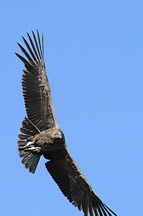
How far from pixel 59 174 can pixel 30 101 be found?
172 centimetres

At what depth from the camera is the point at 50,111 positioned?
63.6 feet

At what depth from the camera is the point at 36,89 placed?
770 inches

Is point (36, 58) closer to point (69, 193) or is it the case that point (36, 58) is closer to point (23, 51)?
point (23, 51)

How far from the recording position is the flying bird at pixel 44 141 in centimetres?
1897

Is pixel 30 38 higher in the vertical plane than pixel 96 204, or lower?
higher

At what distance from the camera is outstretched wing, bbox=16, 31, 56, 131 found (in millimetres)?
19328

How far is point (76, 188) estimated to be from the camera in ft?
65.8

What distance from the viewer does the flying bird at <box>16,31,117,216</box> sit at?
19.0m

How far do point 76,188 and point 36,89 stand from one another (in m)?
2.23

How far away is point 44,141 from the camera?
18.8 m

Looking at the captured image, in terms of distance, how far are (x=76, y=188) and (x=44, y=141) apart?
1698 millimetres

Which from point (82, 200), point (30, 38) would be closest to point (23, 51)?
point (30, 38)

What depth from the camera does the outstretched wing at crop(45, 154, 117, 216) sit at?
19891 millimetres

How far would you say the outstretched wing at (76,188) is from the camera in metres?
19.9
